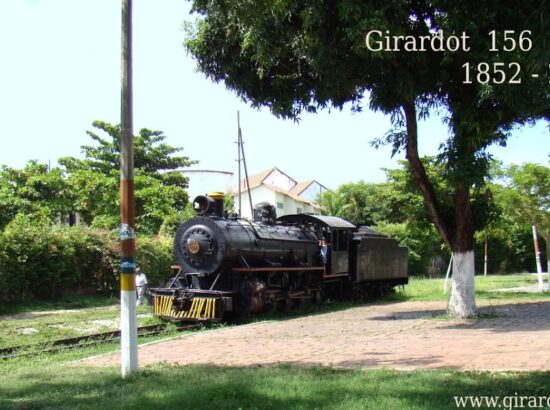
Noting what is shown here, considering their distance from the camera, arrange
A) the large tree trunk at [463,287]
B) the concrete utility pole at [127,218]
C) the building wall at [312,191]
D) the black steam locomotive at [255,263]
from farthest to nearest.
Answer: the building wall at [312,191] → the black steam locomotive at [255,263] → the large tree trunk at [463,287] → the concrete utility pole at [127,218]

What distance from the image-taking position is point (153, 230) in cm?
2914

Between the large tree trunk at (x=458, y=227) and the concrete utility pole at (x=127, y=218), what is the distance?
290 inches

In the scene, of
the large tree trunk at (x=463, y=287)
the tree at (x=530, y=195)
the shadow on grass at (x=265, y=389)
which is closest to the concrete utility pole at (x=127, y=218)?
the shadow on grass at (x=265, y=389)

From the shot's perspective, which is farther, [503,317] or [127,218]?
[503,317]

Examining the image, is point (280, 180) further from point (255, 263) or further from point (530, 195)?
point (255, 263)

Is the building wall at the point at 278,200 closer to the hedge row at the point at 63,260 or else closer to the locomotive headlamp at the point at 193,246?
the hedge row at the point at 63,260

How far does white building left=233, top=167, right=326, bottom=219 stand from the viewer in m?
57.7

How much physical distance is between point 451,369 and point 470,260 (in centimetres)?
665

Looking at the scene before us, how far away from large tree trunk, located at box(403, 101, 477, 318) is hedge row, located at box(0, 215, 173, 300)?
12108 millimetres

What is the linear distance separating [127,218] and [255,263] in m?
8.32

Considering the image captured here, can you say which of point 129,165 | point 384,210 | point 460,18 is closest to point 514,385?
point 129,165

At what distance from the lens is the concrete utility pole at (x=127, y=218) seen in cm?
744

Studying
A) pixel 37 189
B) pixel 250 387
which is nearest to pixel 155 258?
pixel 37 189

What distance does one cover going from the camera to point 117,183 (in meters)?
29.7
